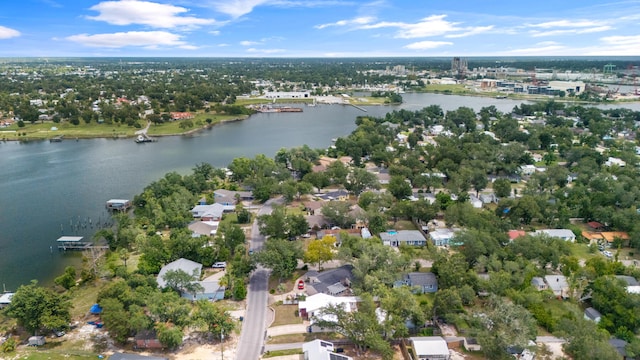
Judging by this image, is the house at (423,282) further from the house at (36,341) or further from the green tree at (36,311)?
the house at (36,341)

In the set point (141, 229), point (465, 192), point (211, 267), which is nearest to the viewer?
point (211, 267)

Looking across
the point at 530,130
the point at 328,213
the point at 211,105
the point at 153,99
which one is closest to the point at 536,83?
the point at 530,130

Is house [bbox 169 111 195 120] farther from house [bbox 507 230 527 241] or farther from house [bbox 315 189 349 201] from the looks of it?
house [bbox 507 230 527 241]

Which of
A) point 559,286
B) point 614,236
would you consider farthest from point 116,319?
point 614,236

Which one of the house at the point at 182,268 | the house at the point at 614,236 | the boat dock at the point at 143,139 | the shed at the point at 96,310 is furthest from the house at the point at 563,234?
the boat dock at the point at 143,139

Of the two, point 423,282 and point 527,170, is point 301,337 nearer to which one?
point 423,282

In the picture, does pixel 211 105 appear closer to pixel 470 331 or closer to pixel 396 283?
pixel 396 283
